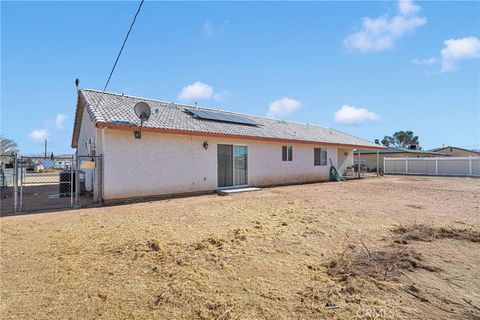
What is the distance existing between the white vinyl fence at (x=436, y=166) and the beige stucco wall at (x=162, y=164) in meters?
20.5

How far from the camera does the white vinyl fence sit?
2423cm

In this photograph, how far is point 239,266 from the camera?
4.04 meters

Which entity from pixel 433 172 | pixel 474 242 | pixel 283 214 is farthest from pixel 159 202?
pixel 433 172

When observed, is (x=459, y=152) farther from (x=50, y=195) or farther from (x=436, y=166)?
(x=50, y=195)

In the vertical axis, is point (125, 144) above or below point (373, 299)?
above

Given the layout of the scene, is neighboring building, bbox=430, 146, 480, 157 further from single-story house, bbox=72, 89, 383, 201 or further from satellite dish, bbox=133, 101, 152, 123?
satellite dish, bbox=133, 101, 152, 123

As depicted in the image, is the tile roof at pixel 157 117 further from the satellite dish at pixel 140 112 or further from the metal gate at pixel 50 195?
the metal gate at pixel 50 195

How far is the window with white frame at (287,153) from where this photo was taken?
52.2ft

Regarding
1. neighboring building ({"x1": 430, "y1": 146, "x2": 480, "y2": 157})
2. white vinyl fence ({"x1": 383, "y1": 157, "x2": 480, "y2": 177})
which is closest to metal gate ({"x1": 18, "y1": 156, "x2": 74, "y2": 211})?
white vinyl fence ({"x1": 383, "y1": 157, "x2": 480, "y2": 177})

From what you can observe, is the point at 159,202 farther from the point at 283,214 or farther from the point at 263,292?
the point at 263,292

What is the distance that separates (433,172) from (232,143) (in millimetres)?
23051

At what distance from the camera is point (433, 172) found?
86.2 ft

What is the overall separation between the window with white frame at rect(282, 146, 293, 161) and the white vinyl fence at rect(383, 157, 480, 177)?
17.9m

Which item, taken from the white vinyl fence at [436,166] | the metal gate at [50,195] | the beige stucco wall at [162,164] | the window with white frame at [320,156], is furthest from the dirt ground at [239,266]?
the white vinyl fence at [436,166]
